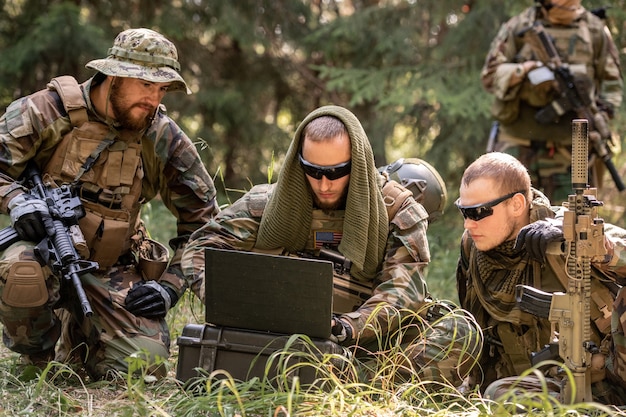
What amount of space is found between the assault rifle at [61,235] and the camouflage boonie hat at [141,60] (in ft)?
2.11

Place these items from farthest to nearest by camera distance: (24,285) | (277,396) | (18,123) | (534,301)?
(18,123) < (24,285) < (534,301) < (277,396)

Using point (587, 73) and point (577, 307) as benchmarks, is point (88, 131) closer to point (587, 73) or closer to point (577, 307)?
point (577, 307)

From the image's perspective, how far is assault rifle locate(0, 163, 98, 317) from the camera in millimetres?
4344

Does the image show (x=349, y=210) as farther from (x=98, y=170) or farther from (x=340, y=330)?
(x=98, y=170)

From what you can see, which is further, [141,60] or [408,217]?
[141,60]

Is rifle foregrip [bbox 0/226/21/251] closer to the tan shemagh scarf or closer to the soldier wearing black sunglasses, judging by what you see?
the tan shemagh scarf

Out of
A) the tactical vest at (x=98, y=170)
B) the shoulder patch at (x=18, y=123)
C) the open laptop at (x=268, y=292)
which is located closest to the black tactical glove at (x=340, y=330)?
the open laptop at (x=268, y=292)

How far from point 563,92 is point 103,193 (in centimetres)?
421

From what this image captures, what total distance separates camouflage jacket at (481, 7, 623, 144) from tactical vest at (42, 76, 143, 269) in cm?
376

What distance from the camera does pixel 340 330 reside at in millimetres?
4016

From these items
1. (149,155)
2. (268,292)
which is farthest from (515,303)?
(149,155)

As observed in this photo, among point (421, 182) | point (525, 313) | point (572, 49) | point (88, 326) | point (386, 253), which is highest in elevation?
point (572, 49)

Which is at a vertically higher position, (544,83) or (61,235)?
(544,83)

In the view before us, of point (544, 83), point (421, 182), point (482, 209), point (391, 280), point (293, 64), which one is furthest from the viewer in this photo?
point (293, 64)
